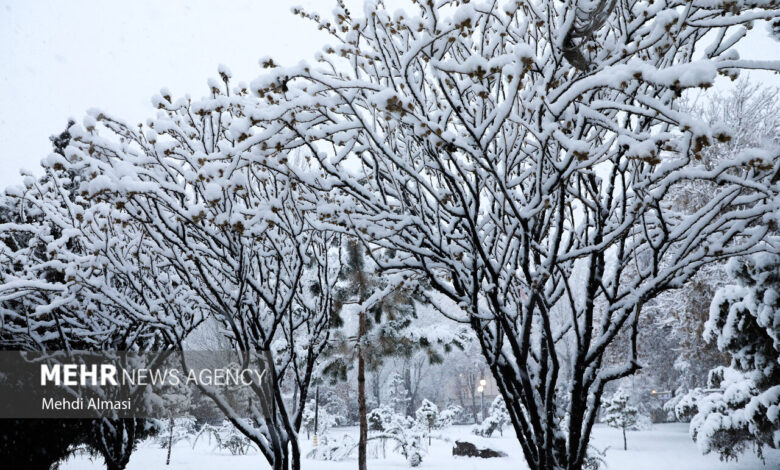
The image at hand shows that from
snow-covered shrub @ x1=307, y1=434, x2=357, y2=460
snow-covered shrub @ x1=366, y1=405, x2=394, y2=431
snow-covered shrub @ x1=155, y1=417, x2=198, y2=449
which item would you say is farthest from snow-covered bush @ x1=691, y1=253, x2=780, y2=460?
snow-covered shrub @ x1=155, y1=417, x2=198, y2=449

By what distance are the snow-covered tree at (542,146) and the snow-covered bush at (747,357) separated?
3742 mm

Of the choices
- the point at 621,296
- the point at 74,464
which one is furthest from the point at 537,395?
the point at 74,464

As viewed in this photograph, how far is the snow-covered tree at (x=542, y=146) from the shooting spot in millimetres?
2305

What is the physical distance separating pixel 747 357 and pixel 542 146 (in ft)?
25.7

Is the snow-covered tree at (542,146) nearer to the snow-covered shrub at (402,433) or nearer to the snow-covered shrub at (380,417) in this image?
the snow-covered shrub at (402,433)

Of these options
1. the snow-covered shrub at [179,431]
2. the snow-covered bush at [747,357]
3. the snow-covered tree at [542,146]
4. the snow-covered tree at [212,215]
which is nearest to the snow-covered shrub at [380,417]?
the snow-covered shrub at [179,431]

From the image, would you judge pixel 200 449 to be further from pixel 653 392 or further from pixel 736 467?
pixel 653 392

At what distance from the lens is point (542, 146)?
8.16ft

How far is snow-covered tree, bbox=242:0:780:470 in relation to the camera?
2.30m

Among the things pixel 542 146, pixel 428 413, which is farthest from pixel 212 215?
pixel 428 413

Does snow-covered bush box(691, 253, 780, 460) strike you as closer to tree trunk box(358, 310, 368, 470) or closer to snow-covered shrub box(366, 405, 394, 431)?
tree trunk box(358, 310, 368, 470)

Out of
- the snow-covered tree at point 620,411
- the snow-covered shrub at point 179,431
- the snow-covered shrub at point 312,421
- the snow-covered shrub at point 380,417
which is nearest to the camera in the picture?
the snow-covered tree at point 620,411

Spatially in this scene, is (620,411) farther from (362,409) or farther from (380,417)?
(362,409)

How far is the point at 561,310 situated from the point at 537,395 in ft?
81.5
